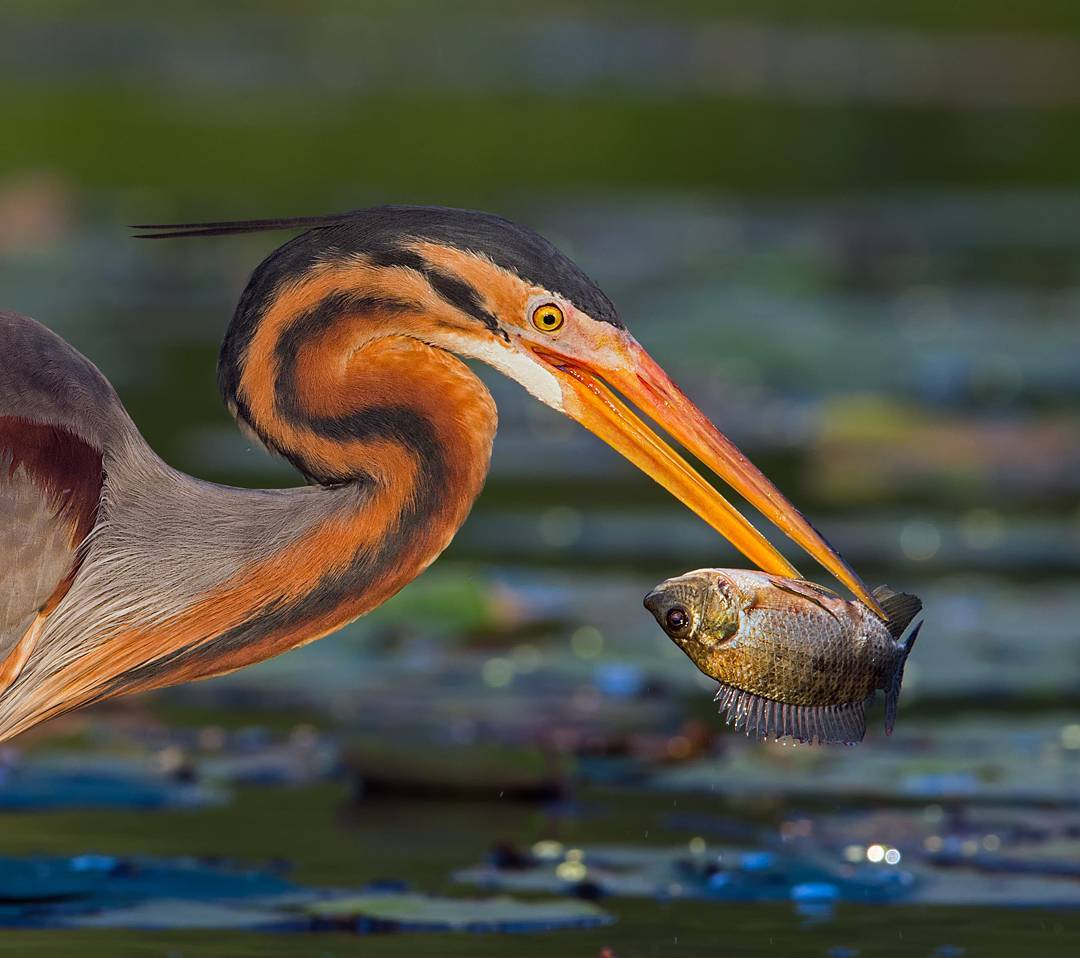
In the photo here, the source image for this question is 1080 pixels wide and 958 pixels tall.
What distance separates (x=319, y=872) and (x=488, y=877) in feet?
1.29

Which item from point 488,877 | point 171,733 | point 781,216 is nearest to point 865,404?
point 171,733

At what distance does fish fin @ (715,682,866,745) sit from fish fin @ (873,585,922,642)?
0.17 metres

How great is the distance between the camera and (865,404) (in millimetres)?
10586

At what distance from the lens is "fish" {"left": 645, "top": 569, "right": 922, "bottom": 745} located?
4.47 m

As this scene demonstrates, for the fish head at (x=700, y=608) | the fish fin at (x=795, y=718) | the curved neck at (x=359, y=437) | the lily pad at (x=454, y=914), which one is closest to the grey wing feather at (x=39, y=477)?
the curved neck at (x=359, y=437)

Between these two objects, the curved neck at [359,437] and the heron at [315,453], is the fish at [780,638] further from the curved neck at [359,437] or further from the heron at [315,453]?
the curved neck at [359,437]

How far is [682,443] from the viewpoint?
463 cm

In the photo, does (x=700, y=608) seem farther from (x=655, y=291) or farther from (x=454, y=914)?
(x=655, y=291)

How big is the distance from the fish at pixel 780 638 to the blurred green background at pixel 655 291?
2.37 feet

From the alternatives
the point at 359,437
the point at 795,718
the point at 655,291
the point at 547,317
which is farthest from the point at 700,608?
the point at 655,291

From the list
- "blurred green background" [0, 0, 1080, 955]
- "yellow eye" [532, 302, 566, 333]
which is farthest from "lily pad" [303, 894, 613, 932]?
"yellow eye" [532, 302, 566, 333]

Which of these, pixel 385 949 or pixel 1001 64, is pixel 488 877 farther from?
pixel 1001 64

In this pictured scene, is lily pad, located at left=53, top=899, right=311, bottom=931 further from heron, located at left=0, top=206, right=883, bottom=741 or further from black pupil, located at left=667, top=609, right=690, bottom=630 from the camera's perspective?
black pupil, located at left=667, top=609, right=690, bottom=630

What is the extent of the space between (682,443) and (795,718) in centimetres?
55
